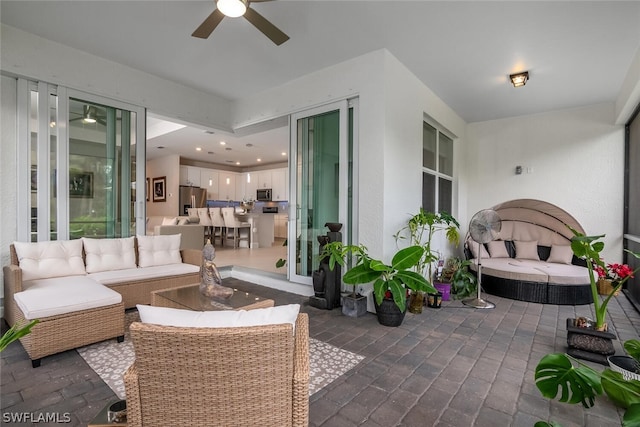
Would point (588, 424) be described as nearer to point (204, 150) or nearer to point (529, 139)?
point (529, 139)

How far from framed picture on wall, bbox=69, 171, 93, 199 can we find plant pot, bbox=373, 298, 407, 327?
11.8 feet

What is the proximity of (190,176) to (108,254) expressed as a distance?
660 centimetres

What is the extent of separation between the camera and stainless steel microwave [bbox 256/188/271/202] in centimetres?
1038

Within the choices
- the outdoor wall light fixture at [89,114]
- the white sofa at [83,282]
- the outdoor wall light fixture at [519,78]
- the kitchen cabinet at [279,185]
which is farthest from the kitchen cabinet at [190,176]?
the outdoor wall light fixture at [519,78]

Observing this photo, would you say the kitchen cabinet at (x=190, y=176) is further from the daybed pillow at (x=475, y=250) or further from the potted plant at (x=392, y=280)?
the daybed pillow at (x=475, y=250)

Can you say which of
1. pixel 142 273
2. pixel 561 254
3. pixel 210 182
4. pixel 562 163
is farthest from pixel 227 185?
pixel 561 254

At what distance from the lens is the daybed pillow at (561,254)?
4.56 m

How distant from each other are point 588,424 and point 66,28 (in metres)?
5.18

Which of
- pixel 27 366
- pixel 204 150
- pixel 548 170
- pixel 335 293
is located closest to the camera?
pixel 27 366

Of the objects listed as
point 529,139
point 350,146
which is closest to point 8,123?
point 350,146

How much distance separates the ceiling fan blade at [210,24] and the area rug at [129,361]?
105 inches

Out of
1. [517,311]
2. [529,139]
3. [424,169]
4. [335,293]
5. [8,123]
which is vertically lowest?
[517,311]

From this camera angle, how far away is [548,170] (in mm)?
5035

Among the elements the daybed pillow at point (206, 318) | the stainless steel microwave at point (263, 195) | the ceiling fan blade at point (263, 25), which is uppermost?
the ceiling fan blade at point (263, 25)
